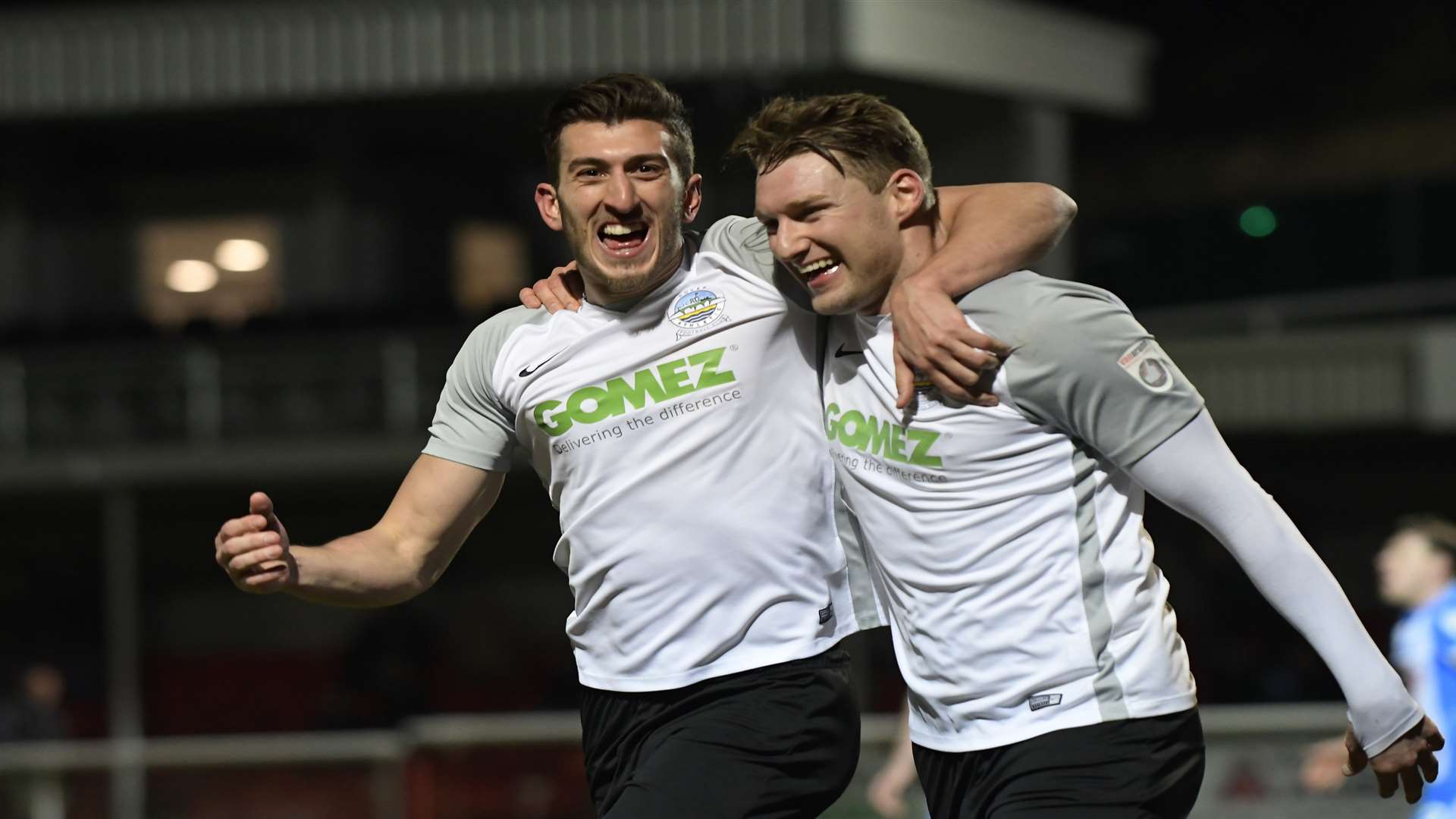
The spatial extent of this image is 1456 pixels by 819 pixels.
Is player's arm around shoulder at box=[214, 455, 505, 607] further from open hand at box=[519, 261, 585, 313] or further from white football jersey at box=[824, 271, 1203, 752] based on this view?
white football jersey at box=[824, 271, 1203, 752]

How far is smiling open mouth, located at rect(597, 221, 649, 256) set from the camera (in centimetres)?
331

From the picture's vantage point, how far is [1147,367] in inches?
110

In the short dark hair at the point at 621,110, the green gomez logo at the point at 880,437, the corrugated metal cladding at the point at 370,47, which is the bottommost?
the green gomez logo at the point at 880,437

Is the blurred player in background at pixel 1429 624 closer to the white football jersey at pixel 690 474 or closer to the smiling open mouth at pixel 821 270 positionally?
the white football jersey at pixel 690 474

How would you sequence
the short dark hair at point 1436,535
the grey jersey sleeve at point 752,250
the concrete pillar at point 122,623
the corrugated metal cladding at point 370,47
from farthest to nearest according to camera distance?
the concrete pillar at point 122,623 < the corrugated metal cladding at point 370,47 < the short dark hair at point 1436,535 < the grey jersey sleeve at point 752,250

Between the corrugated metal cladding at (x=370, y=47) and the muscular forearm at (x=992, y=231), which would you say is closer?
the muscular forearm at (x=992, y=231)

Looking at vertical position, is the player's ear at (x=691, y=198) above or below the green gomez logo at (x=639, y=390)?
above

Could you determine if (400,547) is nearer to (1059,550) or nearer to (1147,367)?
(1059,550)

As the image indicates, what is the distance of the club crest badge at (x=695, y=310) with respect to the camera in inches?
131

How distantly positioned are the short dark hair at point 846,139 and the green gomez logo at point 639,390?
400 mm

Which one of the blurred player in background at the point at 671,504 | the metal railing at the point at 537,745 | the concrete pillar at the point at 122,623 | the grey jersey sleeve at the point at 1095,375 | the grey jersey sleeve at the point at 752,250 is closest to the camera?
the grey jersey sleeve at the point at 1095,375

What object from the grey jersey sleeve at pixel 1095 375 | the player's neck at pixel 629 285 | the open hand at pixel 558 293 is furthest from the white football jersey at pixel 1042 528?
the open hand at pixel 558 293

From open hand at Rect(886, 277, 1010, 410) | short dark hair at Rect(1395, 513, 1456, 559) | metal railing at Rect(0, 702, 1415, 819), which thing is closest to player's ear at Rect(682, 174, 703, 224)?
open hand at Rect(886, 277, 1010, 410)

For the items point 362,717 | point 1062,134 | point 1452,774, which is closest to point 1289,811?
point 1452,774
